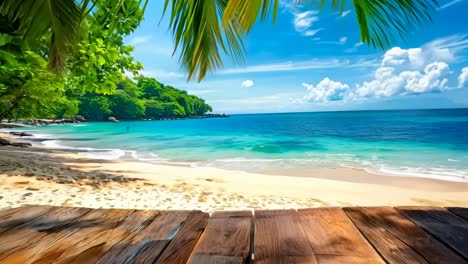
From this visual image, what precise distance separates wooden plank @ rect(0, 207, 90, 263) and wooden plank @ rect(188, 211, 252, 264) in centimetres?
65

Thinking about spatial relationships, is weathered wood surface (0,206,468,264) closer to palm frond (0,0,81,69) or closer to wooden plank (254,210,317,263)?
wooden plank (254,210,317,263)

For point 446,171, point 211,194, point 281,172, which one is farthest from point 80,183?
point 446,171

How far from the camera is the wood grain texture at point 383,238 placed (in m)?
Answer: 1.20

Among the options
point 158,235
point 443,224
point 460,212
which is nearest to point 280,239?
point 158,235

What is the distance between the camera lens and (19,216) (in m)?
1.72

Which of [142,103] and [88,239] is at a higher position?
[142,103]

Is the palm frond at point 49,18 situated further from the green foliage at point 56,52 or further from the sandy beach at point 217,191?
the sandy beach at point 217,191

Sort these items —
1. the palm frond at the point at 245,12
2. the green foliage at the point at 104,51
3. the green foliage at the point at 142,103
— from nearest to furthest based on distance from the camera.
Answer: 1. the palm frond at the point at 245,12
2. the green foliage at the point at 104,51
3. the green foliage at the point at 142,103

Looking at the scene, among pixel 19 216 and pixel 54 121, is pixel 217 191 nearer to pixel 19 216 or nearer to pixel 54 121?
pixel 19 216

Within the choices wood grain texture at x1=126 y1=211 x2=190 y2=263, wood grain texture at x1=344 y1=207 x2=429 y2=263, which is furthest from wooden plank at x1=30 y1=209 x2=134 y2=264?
wood grain texture at x1=344 y1=207 x2=429 y2=263

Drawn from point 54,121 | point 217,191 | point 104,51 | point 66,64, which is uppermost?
point 104,51

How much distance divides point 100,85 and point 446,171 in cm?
1348

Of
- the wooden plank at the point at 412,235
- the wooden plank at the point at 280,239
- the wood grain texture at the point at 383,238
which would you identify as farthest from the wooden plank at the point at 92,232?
the wooden plank at the point at 412,235

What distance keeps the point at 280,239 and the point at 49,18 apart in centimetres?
302
